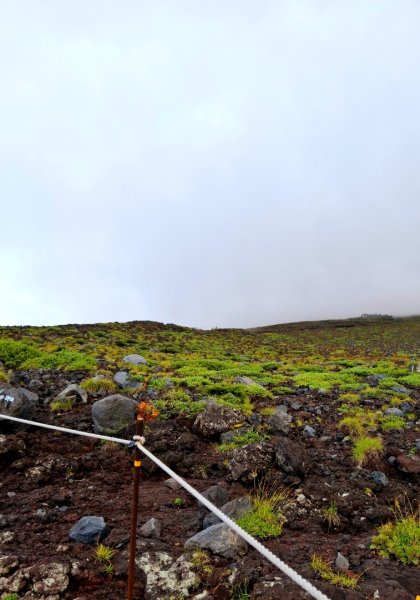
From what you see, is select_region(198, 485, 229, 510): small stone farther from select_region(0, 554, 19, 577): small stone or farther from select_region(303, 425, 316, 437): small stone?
select_region(303, 425, 316, 437): small stone

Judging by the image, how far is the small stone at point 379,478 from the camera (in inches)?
264

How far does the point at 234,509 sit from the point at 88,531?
5.91 feet

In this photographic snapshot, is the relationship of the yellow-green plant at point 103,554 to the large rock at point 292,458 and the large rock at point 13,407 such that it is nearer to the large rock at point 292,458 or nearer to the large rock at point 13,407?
the large rock at point 292,458

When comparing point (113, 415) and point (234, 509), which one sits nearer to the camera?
point (234, 509)

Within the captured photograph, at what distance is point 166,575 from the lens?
4480 mm

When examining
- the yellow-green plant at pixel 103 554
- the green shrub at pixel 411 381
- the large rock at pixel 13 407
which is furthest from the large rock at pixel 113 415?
the green shrub at pixel 411 381

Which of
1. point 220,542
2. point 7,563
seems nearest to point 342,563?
point 220,542

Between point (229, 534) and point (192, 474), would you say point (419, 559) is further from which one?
point (192, 474)

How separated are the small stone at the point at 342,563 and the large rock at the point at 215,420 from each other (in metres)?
3.94

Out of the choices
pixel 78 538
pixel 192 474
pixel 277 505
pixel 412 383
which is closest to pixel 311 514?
pixel 277 505

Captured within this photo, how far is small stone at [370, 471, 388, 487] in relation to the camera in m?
6.71

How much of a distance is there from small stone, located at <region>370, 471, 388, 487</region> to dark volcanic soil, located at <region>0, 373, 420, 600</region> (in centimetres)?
10

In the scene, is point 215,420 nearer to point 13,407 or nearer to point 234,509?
point 234,509

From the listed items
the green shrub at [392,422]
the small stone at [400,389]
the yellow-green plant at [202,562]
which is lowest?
the yellow-green plant at [202,562]
